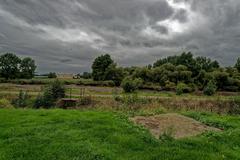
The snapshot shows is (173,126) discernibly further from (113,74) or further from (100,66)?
(100,66)

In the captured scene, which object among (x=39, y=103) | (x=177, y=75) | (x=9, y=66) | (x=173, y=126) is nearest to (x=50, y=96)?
(x=39, y=103)

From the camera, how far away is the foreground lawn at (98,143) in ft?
23.2

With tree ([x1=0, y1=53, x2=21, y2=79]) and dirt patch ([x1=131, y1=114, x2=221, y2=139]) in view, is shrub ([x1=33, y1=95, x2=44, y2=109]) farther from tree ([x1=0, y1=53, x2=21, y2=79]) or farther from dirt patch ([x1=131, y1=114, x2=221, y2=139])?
tree ([x1=0, y1=53, x2=21, y2=79])

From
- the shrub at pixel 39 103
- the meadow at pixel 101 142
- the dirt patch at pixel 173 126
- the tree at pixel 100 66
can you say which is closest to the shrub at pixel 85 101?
the shrub at pixel 39 103

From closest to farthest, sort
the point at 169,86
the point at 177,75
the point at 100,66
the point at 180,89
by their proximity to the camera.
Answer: the point at 180,89 → the point at 169,86 → the point at 177,75 → the point at 100,66

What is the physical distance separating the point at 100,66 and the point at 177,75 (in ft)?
63.8

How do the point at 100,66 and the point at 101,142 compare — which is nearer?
the point at 101,142

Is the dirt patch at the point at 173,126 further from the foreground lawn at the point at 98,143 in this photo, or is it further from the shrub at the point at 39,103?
the shrub at the point at 39,103

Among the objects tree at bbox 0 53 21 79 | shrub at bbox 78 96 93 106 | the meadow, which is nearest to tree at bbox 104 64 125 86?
tree at bbox 0 53 21 79

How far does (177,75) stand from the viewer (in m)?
60.3

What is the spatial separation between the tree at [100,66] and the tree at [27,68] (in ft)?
62.1

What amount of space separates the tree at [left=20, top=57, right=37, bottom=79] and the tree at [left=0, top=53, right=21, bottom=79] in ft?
6.98

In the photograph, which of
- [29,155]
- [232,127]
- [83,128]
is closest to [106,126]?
[83,128]

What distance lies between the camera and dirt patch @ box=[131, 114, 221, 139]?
32.3ft
